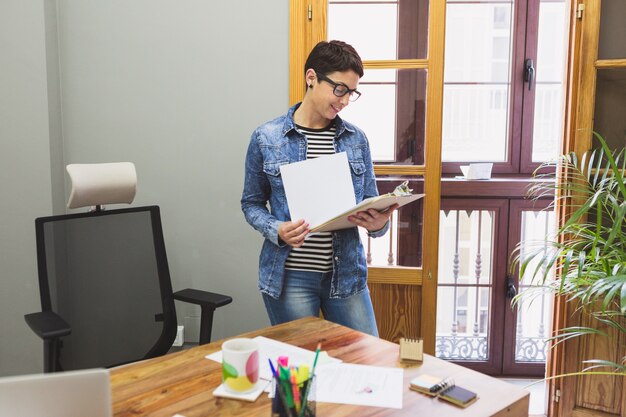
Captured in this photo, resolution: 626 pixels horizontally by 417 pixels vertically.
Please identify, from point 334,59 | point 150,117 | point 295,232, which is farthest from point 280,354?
point 150,117

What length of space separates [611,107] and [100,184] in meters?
2.09

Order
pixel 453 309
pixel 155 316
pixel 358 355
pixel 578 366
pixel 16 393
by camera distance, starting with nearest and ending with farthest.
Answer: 1. pixel 16 393
2. pixel 358 355
3. pixel 155 316
4. pixel 578 366
5. pixel 453 309

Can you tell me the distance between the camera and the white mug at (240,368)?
127 cm

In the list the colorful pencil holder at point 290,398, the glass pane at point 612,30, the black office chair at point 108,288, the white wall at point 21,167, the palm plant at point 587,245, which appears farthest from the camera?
the white wall at point 21,167

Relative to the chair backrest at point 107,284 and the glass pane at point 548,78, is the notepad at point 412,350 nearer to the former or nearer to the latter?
the chair backrest at point 107,284

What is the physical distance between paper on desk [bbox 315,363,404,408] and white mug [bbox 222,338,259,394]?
0.49ft

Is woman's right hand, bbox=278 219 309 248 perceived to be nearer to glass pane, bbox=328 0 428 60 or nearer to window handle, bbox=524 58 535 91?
glass pane, bbox=328 0 428 60

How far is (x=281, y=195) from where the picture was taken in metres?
Result: 2.00

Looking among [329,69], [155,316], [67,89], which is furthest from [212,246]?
[329,69]

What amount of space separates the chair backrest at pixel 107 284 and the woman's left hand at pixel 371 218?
0.75 m

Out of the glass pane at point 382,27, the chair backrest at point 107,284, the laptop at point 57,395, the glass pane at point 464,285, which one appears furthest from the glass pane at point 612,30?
the laptop at point 57,395

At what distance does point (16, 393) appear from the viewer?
81 cm

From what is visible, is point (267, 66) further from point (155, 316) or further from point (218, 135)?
point (155, 316)

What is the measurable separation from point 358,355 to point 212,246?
1.39 metres
